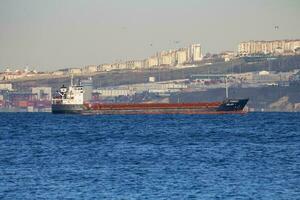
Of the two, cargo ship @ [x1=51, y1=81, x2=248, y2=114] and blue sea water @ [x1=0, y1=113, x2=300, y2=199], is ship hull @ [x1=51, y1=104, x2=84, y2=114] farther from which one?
blue sea water @ [x1=0, y1=113, x2=300, y2=199]

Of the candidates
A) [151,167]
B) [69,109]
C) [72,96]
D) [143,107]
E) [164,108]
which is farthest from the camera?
[72,96]

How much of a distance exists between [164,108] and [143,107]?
2569 mm

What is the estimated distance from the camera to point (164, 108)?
134 meters

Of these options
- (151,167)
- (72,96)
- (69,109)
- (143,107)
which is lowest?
(151,167)

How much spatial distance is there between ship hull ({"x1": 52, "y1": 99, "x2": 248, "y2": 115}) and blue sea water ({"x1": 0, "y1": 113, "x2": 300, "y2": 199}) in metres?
58.9

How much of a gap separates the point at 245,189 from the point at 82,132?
4477 cm

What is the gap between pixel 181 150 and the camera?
58.5 m

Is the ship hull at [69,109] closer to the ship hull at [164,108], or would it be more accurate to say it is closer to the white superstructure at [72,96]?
the ship hull at [164,108]

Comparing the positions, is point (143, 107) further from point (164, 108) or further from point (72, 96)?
point (72, 96)

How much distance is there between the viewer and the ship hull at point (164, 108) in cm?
13200

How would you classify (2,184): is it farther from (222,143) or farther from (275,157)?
(222,143)

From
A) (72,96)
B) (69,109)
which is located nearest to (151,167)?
(69,109)

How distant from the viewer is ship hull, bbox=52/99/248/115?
132 m

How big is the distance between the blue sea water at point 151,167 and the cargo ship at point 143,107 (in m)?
59.1
